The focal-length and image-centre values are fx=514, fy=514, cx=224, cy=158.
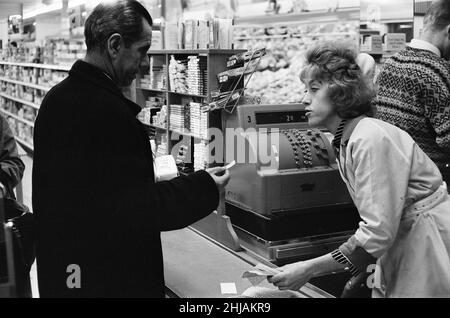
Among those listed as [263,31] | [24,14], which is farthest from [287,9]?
[24,14]

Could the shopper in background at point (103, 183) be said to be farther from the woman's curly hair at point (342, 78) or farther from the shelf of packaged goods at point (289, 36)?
the shelf of packaged goods at point (289, 36)

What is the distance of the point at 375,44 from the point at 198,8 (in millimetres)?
6084

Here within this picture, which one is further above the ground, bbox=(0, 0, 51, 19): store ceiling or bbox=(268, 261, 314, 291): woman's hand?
bbox=(0, 0, 51, 19): store ceiling

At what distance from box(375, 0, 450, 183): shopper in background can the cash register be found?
0.87 m

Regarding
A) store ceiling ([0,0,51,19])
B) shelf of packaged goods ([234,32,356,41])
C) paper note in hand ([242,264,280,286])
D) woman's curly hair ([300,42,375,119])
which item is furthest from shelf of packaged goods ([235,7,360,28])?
store ceiling ([0,0,51,19])

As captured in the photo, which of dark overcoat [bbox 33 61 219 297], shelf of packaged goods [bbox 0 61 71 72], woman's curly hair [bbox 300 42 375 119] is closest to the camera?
dark overcoat [bbox 33 61 219 297]

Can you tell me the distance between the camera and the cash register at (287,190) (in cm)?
322

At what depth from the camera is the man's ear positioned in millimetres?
1616

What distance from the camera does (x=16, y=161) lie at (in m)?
2.88

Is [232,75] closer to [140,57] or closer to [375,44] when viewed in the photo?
[375,44]

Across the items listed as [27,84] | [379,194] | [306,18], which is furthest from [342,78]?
[27,84]

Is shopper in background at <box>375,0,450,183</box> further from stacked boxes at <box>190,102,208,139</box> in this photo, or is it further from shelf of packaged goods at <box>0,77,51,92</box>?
shelf of packaged goods at <box>0,77,51,92</box>

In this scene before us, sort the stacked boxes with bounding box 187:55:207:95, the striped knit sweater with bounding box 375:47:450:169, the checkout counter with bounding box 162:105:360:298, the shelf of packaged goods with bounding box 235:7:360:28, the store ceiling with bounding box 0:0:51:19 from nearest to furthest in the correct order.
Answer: the striped knit sweater with bounding box 375:47:450:169
the checkout counter with bounding box 162:105:360:298
the stacked boxes with bounding box 187:55:207:95
the shelf of packaged goods with bounding box 235:7:360:28
the store ceiling with bounding box 0:0:51:19

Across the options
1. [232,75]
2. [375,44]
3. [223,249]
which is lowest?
[223,249]
